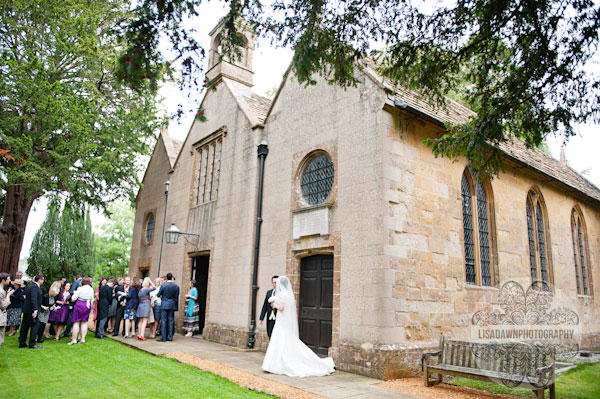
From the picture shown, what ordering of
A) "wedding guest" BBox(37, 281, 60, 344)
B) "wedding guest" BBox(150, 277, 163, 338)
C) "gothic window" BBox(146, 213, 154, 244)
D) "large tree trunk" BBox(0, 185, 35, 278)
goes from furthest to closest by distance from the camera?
"gothic window" BBox(146, 213, 154, 244)
"large tree trunk" BBox(0, 185, 35, 278)
"wedding guest" BBox(150, 277, 163, 338)
"wedding guest" BBox(37, 281, 60, 344)

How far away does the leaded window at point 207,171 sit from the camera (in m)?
15.1

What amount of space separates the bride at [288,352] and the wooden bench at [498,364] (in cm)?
A: 213

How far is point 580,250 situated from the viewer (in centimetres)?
1608

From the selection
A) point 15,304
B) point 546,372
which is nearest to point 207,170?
point 15,304

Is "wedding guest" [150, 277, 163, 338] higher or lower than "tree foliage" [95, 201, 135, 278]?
lower

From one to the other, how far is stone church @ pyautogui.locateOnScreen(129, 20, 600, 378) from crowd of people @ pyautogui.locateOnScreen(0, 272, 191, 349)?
157 cm

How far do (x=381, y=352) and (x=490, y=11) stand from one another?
6308 millimetres

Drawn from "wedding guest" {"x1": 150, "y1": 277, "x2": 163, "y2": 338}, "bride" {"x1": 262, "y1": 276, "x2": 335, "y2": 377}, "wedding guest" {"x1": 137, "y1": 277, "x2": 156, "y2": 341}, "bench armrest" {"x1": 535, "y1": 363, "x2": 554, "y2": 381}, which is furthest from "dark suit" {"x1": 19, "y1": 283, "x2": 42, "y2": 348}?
"bench armrest" {"x1": 535, "y1": 363, "x2": 554, "y2": 381}

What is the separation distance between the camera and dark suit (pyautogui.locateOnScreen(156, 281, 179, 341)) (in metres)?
12.4

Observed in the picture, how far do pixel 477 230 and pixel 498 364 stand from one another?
477cm

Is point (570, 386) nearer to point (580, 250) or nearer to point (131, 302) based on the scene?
point (580, 250)

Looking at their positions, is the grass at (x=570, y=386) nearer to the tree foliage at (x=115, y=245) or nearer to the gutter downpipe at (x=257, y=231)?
the gutter downpipe at (x=257, y=231)

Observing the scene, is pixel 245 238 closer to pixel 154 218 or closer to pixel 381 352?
pixel 381 352

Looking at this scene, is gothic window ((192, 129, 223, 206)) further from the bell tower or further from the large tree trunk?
the large tree trunk
